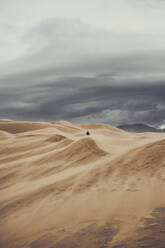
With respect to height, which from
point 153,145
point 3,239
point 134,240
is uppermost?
point 153,145

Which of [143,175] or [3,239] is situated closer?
[3,239]

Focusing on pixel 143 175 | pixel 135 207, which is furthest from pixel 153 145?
pixel 135 207

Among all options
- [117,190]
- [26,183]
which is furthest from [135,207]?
[26,183]

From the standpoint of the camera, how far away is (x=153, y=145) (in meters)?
9.09

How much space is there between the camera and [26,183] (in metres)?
9.67

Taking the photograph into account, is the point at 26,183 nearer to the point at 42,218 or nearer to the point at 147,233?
the point at 42,218

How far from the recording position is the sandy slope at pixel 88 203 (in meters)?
4.93

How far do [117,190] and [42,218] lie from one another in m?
1.71

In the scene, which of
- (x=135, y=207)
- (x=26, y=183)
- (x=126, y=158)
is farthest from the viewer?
(x=26, y=183)

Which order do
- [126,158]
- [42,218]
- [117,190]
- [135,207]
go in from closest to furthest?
[135,207], [42,218], [117,190], [126,158]

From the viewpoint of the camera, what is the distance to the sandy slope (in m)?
4.93

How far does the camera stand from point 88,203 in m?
6.59

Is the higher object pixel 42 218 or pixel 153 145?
pixel 153 145

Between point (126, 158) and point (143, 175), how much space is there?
1.44 metres
